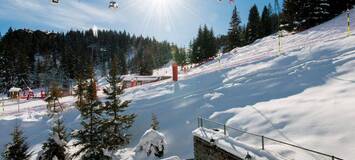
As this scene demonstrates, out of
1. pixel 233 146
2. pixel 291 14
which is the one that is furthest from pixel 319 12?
pixel 233 146

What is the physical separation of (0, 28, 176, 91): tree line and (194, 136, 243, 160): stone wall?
21.2m

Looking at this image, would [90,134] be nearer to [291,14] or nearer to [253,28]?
[291,14]

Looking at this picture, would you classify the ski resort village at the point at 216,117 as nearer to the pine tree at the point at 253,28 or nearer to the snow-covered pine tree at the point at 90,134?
the snow-covered pine tree at the point at 90,134

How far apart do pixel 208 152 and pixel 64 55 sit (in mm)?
92324

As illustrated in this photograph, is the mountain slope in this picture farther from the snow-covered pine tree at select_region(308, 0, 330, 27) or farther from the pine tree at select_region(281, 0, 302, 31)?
the pine tree at select_region(281, 0, 302, 31)

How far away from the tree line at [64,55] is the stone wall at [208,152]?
21.2 meters

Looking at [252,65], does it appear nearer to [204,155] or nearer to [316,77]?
[316,77]

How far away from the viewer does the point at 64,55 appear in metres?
97.9

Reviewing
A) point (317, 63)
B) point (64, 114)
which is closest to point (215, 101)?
point (317, 63)

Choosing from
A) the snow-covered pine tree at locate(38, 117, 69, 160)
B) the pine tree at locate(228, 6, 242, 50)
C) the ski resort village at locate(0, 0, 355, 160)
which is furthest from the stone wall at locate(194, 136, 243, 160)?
the pine tree at locate(228, 6, 242, 50)

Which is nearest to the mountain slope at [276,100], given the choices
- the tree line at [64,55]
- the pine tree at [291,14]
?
the tree line at [64,55]

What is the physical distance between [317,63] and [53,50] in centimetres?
11559

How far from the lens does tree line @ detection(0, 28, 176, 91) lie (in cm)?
8225

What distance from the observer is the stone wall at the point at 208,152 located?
38.9ft
